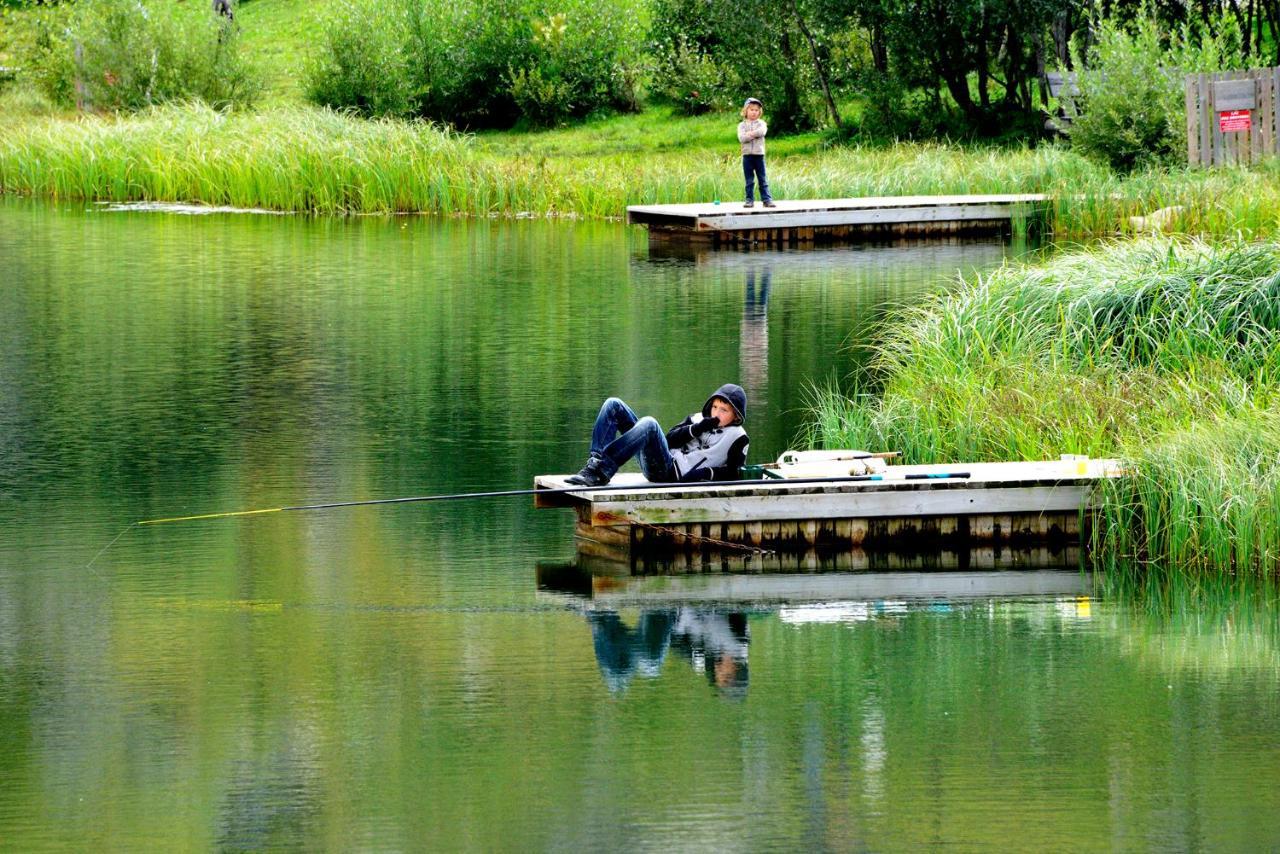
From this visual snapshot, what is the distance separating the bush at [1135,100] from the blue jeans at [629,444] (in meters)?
19.8

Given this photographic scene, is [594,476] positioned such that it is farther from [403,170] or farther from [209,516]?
[403,170]

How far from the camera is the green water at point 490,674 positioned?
7.90 m

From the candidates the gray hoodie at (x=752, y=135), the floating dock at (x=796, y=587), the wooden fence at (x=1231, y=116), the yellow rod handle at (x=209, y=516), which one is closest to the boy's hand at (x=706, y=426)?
the floating dock at (x=796, y=587)

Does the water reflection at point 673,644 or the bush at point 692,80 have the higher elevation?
the bush at point 692,80

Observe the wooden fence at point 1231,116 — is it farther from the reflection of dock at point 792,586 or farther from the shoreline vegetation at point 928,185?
the reflection of dock at point 792,586

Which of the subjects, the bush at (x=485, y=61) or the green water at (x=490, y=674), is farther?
the bush at (x=485, y=61)

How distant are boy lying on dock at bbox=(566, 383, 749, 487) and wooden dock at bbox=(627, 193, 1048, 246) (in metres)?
17.9

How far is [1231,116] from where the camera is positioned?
2938 cm

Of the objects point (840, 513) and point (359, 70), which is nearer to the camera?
point (840, 513)

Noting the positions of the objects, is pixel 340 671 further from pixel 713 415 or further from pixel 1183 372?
pixel 1183 372

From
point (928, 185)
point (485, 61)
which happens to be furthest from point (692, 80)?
point (928, 185)

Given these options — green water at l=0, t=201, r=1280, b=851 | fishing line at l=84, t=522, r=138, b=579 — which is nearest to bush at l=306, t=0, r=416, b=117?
green water at l=0, t=201, r=1280, b=851

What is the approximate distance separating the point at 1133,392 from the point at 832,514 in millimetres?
2978

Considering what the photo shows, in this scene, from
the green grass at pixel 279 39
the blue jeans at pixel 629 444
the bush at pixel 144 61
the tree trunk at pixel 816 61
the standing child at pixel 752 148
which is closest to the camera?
the blue jeans at pixel 629 444
